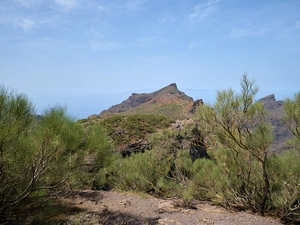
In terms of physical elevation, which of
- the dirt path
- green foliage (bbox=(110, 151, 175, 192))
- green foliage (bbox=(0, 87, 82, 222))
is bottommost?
the dirt path

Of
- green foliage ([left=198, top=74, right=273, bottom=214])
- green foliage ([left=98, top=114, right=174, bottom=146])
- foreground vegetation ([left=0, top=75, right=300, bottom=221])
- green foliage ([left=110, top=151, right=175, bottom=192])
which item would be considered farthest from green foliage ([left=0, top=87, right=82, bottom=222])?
green foliage ([left=98, top=114, right=174, bottom=146])

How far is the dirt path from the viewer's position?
20.7ft

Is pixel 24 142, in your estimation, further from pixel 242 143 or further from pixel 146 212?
pixel 242 143

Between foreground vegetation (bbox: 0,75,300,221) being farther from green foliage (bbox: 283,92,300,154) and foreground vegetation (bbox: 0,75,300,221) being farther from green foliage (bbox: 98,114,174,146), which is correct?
green foliage (bbox: 98,114,174,146)

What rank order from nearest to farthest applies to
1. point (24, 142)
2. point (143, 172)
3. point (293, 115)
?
point (24, 142) < point (293, 115) < point (143, 172)

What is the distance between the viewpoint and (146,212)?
749cm

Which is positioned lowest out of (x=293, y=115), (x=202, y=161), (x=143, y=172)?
(x=143, y=172)

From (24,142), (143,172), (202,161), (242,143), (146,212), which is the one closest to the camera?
(24,142)

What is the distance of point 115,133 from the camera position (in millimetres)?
24000

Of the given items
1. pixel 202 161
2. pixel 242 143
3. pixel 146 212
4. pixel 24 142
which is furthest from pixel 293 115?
pixel 24 142

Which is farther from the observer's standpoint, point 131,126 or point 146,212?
point 131,126

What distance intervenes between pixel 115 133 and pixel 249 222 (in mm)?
18921

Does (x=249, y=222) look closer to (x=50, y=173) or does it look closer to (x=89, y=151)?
(x=89, y=151)

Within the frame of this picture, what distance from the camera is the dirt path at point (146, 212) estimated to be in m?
6.32
